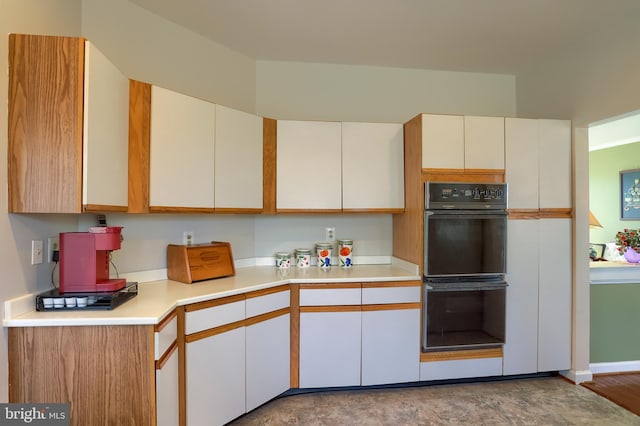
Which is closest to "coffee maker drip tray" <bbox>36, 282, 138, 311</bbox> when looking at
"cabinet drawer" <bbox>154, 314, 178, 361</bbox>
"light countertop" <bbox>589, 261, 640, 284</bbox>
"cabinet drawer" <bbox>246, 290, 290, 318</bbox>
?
"cabinet drawer" <bbox>154, 314, 178, 361</bbox>

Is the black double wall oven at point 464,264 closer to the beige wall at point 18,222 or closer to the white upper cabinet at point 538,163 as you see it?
the white upper cabinet at point 538,163

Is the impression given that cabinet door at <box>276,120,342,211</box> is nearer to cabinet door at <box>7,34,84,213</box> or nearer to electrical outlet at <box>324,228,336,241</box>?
electrical outlet at <box>324,228,336,241</box>

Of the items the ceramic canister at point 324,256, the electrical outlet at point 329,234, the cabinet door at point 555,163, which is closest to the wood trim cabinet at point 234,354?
the ceramic canister at point 324,256

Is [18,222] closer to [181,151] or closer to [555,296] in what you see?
[181,151]

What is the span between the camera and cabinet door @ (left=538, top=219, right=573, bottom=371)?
9.02ft

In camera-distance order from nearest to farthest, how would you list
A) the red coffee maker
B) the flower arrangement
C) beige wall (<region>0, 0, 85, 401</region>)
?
beige wall (<region>0, 0, 85, 401</region>) < the red coffee maker < the flower arrangement

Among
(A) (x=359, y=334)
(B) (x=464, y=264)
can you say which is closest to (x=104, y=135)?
(A) (x=359, y=334)

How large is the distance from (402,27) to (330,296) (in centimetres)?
203

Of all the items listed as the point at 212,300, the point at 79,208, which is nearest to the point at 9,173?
the point at 79,208

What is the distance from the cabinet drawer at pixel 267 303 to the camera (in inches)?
87.5

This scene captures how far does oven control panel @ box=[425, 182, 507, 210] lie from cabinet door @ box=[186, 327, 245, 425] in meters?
1.63

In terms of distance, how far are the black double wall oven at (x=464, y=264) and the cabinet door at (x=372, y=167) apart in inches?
14.2

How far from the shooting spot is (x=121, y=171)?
1.92 m

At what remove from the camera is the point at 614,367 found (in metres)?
2.92
